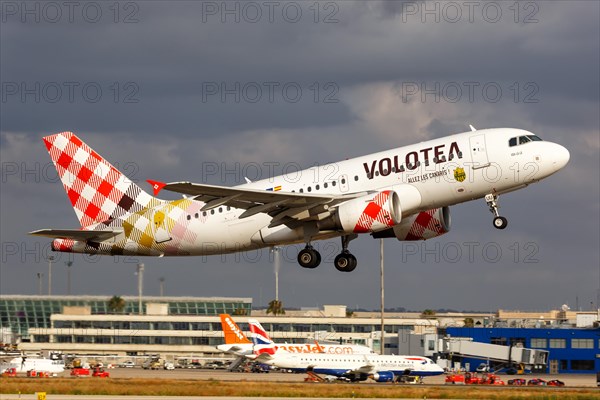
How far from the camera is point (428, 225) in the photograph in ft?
193

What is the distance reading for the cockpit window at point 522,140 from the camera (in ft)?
172

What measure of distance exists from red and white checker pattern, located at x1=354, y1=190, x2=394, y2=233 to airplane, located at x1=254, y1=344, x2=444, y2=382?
35199 millimetres

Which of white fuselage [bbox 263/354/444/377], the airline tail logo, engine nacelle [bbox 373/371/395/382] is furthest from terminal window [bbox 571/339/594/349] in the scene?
the airline tail logo

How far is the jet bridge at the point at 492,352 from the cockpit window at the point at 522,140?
68564mm

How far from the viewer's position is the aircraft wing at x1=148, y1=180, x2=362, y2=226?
50.0m

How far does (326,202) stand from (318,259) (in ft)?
14.5

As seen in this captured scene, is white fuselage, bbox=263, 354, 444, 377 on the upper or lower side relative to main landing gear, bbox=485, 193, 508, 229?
lower

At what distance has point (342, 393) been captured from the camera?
6531cm

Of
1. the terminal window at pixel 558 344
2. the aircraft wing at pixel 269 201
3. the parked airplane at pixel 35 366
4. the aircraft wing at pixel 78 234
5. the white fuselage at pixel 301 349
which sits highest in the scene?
the aircraft wing at pixel 269 201

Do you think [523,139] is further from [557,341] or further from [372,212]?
[557,341]

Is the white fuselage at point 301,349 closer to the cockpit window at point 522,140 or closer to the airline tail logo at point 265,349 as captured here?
the airline tail logo at point 265,349

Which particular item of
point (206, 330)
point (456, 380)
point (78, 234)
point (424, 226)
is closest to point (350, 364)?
point (456, 380)

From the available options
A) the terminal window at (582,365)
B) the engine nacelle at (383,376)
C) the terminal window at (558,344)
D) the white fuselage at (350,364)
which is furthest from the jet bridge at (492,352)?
the engine nacelle at (383,376)

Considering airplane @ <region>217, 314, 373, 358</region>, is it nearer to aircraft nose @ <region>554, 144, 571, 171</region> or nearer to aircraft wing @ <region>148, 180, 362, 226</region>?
aircraft wing @ <region>148, 180, 362, 226</region>
